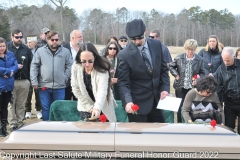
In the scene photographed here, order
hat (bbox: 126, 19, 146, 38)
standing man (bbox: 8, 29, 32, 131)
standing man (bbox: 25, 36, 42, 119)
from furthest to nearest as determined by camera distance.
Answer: standing man (bbox: 25, 36, 42, 119) → standing man (bbox: 8, 29, 32, 131) → hat (bbox: 126, 19, 146, 38)

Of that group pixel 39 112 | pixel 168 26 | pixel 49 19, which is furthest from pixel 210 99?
pixel 168 26

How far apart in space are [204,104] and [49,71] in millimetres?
2683

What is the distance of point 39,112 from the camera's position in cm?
738

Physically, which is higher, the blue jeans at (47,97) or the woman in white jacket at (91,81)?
the woman in white jacket at (91,81)

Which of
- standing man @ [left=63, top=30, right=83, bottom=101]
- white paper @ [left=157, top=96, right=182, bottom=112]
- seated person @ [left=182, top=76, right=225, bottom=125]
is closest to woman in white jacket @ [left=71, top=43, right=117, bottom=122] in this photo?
white paper @ [left=157, top=96, right=182, bottom=112]

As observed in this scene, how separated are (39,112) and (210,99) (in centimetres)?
427

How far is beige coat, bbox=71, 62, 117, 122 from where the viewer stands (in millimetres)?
3188

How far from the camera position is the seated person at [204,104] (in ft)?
13.6

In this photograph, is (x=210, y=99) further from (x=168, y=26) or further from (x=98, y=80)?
(x=168, y=26)

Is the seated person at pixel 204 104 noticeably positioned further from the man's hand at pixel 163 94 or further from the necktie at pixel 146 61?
the necktie at pixel 146 61

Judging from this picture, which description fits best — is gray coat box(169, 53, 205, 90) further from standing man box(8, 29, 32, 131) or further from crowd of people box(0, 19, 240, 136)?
standing man box(8, 29, 32, 131)

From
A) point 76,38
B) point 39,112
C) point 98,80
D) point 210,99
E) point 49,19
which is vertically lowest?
point 39,112

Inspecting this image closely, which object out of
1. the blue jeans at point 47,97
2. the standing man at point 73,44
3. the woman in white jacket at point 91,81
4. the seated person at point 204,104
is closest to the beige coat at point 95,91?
the woman in white jacket at point 91,81

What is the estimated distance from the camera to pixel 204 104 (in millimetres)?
4215
